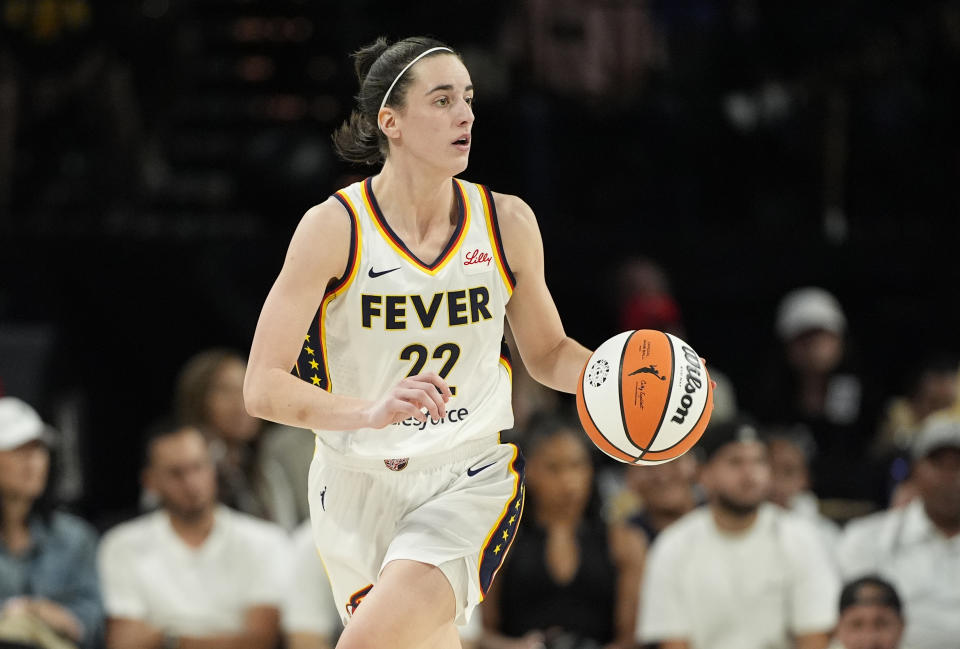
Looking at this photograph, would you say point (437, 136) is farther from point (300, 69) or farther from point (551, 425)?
point (300, 69)

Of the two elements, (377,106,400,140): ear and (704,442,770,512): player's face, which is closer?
(377,106,400,140): ear

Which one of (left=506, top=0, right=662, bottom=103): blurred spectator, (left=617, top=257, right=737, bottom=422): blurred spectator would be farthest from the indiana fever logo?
(left=506, top=0, right=662, bottom=103): blurred spectator


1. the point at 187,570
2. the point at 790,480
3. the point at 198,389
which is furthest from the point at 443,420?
the point at 790,480

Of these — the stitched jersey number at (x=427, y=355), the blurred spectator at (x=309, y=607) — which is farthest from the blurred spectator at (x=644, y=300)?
the stitched jersey number at (x=427, y=355)

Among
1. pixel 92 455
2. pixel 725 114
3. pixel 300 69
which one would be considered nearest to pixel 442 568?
pixel 92 455

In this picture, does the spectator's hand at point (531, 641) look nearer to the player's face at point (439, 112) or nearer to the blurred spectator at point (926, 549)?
the blurred spectator at point (926, 549)

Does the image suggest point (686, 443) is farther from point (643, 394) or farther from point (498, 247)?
point (498, 247)

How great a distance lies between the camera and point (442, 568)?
14.2 feet

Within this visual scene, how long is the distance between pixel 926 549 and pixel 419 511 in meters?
4.06

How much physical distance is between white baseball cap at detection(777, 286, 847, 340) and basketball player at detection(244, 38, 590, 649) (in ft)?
17.3

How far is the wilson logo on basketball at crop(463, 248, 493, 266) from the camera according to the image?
451cm

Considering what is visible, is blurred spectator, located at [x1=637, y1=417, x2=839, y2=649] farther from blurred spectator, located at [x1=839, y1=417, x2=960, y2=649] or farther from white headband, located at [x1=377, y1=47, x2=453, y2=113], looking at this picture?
white headband, located at [x1=377, y1=47, x2=453, y2=113]

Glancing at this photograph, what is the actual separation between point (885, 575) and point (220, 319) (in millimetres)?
4878

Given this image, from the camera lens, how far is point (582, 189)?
10938 mm
